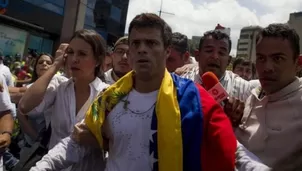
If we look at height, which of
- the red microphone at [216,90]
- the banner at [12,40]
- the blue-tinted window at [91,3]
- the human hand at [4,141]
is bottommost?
the human hand at [4,141]

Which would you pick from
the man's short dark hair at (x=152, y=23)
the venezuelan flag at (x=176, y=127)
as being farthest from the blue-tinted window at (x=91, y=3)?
the venezuelan flag at (x=176, y=127)

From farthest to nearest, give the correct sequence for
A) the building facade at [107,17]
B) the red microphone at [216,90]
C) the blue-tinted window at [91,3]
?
the building facade at [107,17]
the blue-tinted window at [91,3]
the red microphone at [216,90]

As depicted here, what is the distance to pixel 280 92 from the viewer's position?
2176 mm

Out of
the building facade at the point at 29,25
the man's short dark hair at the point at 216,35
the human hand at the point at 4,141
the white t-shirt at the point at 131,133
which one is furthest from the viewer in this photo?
the building facade at the point at 29,25

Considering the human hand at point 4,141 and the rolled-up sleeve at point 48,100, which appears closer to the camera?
the human hand at point 4,141

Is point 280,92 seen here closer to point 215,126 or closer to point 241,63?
point 215,126

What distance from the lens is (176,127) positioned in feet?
6.28

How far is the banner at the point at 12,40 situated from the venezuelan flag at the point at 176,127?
1694 cm

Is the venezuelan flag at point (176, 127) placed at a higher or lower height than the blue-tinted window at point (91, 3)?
lower

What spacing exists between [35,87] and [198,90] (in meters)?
1.41

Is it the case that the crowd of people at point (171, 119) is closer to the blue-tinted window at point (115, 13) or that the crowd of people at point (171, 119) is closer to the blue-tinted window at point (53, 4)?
the blue-tinted window at point (53, 4)

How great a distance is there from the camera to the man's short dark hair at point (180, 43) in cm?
380

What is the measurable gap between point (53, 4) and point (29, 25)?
3243mm

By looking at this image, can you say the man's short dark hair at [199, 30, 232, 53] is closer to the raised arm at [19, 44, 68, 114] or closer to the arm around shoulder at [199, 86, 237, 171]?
the arm around shoulder at [199, 86, 237, 171]
